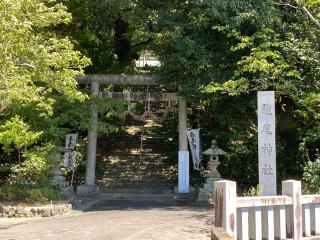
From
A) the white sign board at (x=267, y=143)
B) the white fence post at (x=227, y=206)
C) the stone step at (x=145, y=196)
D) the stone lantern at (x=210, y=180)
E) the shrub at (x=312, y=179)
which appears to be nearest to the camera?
the white fence post at (x=227, y=206)

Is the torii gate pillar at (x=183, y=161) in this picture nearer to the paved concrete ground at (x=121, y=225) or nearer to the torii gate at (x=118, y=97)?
the torii gate at (x=118, y=97)

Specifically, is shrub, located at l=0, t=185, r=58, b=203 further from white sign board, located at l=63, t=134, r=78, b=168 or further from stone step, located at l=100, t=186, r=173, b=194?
stone step, located at l=100, t=186, r=173, b=194

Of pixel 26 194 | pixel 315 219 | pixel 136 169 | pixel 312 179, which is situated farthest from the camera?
pixel 136 169

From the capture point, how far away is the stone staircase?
17953mm

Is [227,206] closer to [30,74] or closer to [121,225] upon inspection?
[121,225]

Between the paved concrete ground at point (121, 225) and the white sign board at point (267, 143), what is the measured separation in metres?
1.70

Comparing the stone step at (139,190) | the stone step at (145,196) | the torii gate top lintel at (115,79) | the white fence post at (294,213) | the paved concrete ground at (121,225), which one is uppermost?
the torii gate top lintel at (115,79)

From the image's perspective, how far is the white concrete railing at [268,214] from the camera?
655 cm

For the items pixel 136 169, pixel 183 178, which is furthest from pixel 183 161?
pixel 136 169

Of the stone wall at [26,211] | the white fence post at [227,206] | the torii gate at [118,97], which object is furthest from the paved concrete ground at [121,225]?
the torii gate at [118,97]

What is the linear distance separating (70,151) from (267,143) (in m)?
8.72

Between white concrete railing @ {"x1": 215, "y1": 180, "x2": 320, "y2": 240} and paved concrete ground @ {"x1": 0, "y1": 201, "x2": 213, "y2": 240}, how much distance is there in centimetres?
230

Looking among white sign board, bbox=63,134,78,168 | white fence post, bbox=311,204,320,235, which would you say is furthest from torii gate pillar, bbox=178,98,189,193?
white fence post, bbox=311,204,320,235

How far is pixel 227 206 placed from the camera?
649cm
